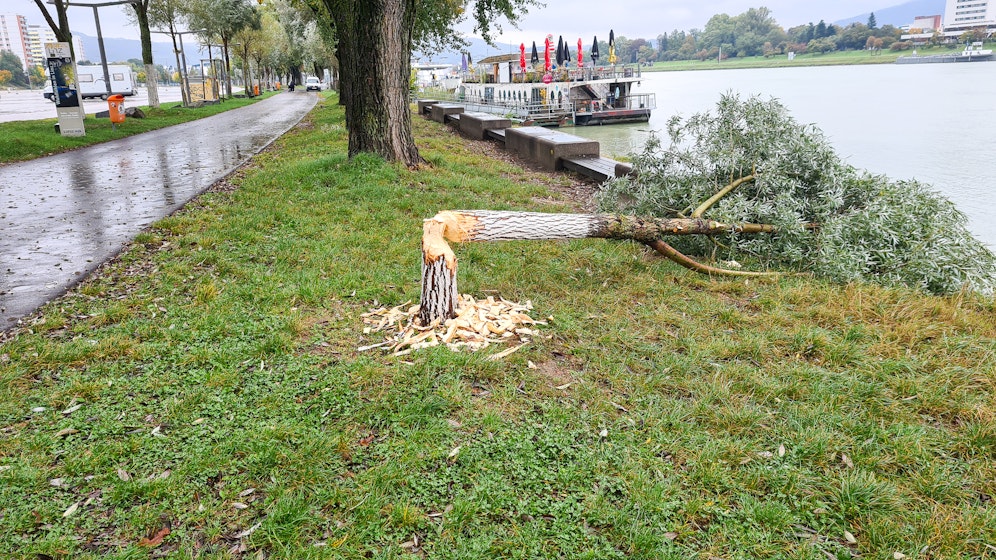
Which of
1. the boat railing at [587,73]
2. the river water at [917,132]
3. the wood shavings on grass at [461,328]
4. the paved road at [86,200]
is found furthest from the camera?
the boat railing at [587,73]

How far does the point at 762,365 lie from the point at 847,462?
3.34 ft

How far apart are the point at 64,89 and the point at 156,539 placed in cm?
1802

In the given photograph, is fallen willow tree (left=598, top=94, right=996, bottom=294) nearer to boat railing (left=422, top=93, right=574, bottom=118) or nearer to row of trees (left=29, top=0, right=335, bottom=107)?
row of trees (left=29, top=0, right=335, bottom=107)

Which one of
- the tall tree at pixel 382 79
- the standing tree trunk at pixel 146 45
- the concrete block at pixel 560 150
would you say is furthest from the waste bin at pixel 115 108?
the concrete block at pixel 560 150

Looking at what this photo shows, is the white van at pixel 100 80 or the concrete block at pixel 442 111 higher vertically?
the white van at pixel 100 80

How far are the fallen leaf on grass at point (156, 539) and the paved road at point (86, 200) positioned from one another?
302 cm

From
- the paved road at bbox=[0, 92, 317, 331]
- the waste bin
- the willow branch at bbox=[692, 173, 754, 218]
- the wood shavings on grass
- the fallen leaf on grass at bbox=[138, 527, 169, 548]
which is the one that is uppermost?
the waste bin

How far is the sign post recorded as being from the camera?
1652cm

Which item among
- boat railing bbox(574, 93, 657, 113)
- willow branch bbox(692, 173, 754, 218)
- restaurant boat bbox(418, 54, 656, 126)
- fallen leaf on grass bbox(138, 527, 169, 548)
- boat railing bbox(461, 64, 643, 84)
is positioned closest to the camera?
fallen leaf on grass bbox(138, 527, 169, 548)

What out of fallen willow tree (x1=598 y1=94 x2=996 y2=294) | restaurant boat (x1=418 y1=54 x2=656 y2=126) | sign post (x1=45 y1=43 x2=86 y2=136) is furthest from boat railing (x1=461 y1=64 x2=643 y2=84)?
fallen willow tree (x1=598 y1=94 x2=996 y2=294)

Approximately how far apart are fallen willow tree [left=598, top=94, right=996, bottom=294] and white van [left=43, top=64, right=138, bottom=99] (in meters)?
44.3

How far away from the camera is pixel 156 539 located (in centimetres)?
246

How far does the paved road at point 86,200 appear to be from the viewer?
5719 mm

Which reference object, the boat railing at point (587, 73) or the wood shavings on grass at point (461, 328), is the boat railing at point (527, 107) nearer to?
the boat railing at point (587, 73)
